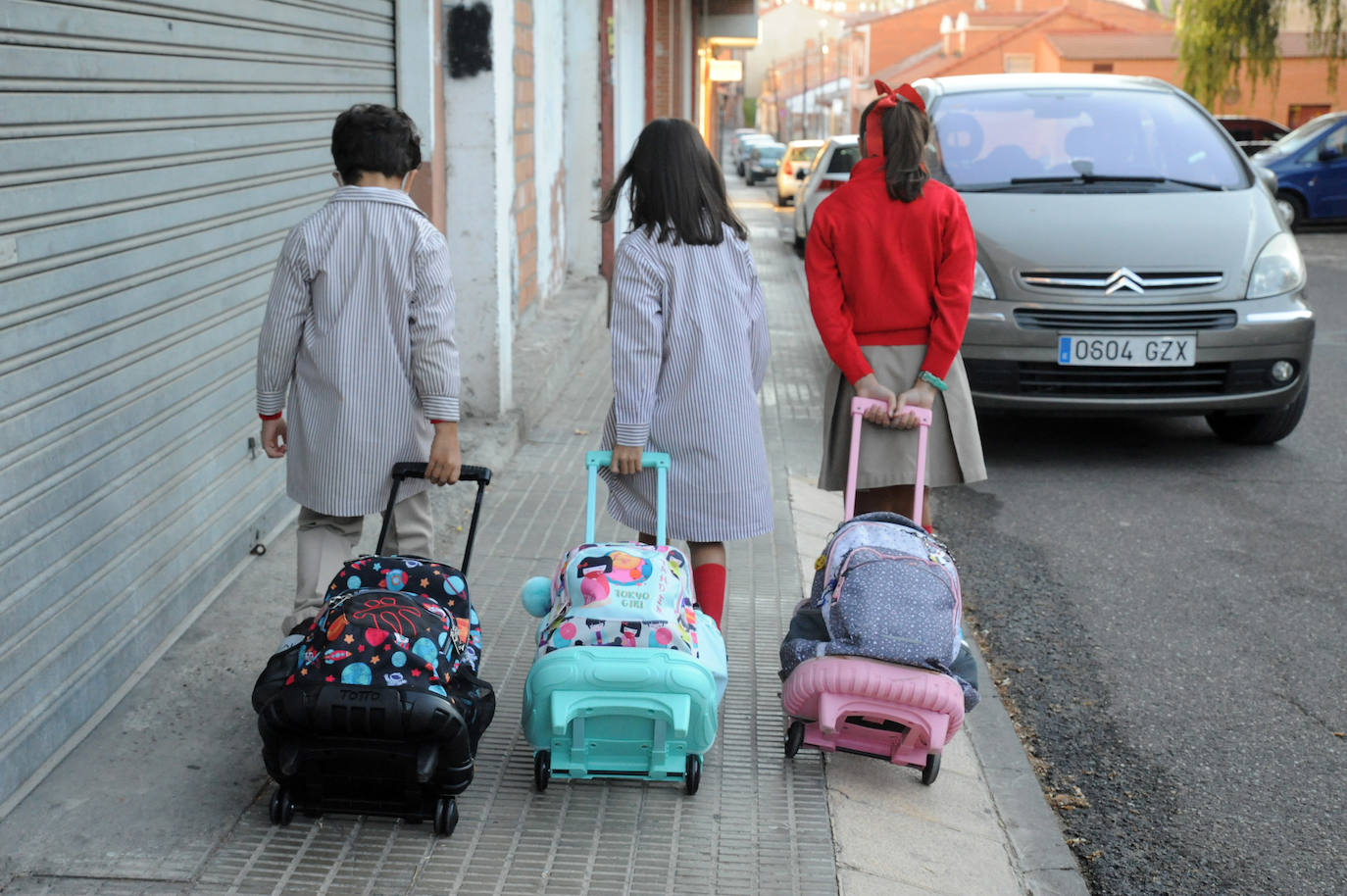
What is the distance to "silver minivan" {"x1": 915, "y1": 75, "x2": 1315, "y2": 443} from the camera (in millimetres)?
6672

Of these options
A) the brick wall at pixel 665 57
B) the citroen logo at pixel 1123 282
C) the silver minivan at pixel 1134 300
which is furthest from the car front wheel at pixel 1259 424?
the brick wall at pixel 665 57

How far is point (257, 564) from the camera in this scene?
468cm

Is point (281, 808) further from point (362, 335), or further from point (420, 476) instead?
point (362, 335)

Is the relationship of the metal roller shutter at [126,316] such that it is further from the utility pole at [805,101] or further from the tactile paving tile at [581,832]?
the utility pole at [805,101]

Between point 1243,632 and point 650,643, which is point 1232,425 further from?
point 650,643

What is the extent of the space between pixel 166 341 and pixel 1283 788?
3291mm

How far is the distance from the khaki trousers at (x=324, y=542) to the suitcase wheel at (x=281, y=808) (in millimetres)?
729

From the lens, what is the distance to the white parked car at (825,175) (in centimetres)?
1744

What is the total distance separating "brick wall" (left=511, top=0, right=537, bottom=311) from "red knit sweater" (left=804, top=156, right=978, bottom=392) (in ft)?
13.1

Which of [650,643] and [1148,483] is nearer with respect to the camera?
[650,643]

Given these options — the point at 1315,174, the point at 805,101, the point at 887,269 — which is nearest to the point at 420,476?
the point at 887,269

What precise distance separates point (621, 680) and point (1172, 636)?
8.24 ft

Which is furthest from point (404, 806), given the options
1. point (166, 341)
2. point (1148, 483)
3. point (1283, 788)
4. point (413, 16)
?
point (1148, 483)

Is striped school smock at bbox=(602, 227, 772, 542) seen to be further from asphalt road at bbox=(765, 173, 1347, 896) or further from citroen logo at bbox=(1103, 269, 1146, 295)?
citroen logo at bbox=(1103, 269, 1146, 295)
